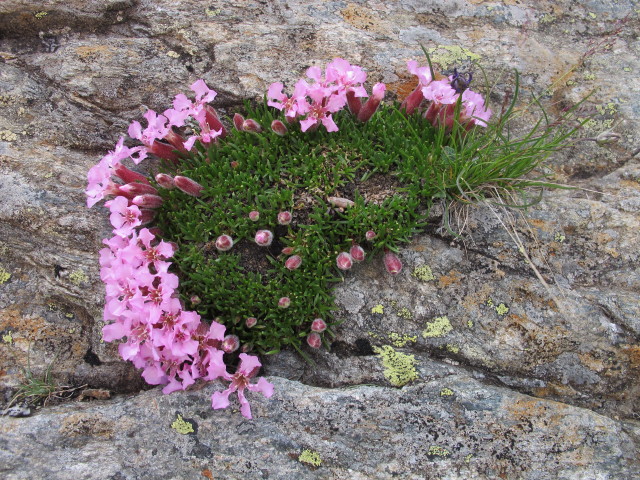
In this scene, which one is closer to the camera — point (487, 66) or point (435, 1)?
point (487, 66)

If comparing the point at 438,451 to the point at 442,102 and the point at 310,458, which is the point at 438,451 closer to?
the point at 310,458

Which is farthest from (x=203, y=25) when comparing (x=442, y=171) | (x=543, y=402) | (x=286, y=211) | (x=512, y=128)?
(x=543, y=402)

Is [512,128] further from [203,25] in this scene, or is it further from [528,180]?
[203,25]

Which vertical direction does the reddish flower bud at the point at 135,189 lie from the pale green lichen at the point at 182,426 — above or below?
above

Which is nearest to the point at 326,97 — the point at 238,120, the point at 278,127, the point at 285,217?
the point at 278,127

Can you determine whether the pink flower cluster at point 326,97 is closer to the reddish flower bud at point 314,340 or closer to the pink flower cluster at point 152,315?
the pink flower cluster at point 152,315

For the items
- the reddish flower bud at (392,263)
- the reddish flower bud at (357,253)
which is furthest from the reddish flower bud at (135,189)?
the reddish flower bud at (392,263)
